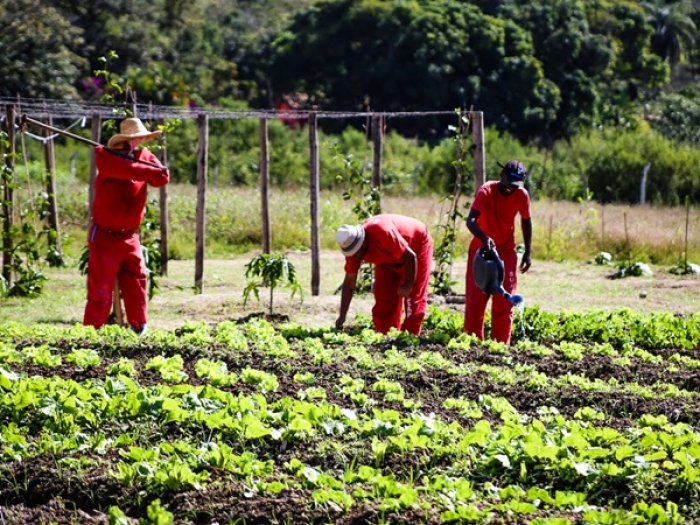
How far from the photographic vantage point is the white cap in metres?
8.86

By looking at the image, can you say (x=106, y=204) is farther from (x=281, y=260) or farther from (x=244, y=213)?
(x=244, y=213)

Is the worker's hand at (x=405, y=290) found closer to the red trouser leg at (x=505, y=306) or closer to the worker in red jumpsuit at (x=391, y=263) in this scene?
the worker in red jumpsuit at (x=391, y=263)

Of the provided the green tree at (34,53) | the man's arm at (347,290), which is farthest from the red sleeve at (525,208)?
the green tree at (34,53)

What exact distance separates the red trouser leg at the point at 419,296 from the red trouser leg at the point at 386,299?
114 millimetres

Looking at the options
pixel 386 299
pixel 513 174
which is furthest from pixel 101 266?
pixel 513 174

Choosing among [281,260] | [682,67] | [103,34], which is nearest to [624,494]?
[281,260]

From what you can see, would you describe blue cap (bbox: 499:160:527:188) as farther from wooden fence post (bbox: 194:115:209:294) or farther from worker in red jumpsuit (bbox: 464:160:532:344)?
wooden fence post (bbox: 194:115:209:294)

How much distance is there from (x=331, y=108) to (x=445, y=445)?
1265 inches

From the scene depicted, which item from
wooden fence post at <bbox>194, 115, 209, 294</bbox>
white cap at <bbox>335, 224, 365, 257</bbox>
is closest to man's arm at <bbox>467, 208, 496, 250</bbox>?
white cap at <bbox>335, 224, 365, 257</bbox>

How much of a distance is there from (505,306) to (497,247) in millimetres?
450

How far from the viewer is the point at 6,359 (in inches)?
313

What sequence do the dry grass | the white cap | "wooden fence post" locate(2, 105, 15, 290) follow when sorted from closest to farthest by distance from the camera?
the white cap
the dry grass
"wooden fence post" locate(2, 105, 15, 290)

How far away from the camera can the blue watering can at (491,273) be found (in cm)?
899

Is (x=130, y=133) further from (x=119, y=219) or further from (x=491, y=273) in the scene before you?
(x=491, y=273)
